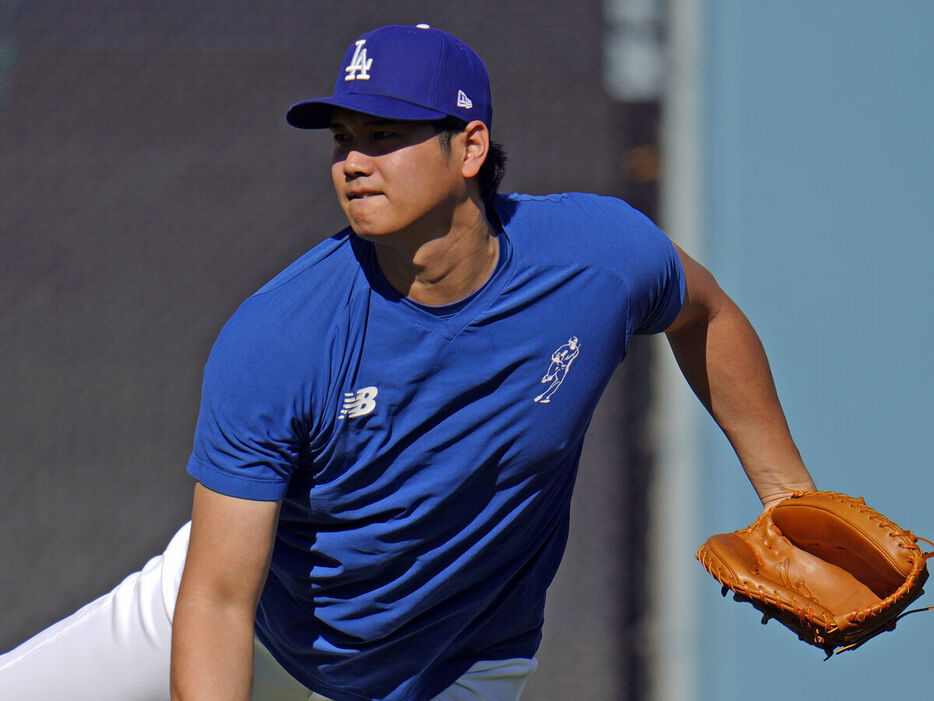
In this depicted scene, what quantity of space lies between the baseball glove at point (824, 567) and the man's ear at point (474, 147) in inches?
31.5

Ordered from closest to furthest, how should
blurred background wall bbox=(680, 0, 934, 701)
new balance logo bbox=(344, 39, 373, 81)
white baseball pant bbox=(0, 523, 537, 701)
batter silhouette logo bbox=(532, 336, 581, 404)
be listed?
1. new balance logo bbox=(344, 39, 373, 81)
2. batter silhouette logo bbox=(532, 336, 581, 404)
3. white baseball pant bbox=(0, 523, 537, 701)
4. blurred background wall bbox=(680, 0, 934, 701)

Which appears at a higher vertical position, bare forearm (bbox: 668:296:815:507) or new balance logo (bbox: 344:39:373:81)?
new balance logo (bbox: 344:39:373:81)

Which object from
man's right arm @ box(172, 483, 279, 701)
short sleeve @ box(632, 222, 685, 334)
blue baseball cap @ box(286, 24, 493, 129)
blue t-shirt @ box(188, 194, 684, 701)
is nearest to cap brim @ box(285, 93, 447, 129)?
blue baseball cap @ box(286, 24, 493, 129)

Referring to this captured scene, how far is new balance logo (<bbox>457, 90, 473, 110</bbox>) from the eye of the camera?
1824mm

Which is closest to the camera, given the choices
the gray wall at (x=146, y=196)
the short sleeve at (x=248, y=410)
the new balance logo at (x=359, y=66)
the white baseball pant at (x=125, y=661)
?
the short sleeve at (x=248, y=410)

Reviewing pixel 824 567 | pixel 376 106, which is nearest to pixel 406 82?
pixel 376 106

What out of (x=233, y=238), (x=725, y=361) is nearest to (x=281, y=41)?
(x=233, y=238)

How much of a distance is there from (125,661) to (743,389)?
128 centimetres

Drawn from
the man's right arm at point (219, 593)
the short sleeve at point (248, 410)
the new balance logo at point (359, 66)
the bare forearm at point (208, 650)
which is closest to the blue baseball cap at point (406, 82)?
the new balance logo at point (359, 66)

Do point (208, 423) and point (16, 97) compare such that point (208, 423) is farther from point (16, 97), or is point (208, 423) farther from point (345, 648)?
point (16, 97)

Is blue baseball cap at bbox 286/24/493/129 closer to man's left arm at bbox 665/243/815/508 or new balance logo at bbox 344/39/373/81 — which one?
new balance logo at bbox 344/39/373/81

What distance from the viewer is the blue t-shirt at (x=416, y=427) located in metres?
1.69

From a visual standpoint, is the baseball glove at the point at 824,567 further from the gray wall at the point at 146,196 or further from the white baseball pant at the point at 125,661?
the gray wall at the point at 146,196

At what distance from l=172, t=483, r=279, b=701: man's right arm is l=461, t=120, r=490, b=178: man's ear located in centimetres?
62
